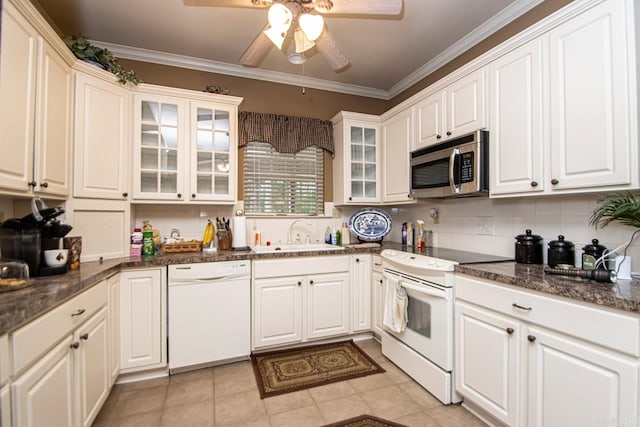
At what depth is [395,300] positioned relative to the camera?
244 centimetres

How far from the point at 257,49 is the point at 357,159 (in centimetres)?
155

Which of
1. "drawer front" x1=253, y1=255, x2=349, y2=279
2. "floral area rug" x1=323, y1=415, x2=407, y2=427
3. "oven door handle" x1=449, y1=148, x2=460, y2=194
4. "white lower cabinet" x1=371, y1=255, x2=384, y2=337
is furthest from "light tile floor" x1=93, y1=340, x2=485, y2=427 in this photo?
"oven door handle" x1=449, y1=148, x2=460, y2=194

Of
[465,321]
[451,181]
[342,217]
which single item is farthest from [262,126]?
[465,321]

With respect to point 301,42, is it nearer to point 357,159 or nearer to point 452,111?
point 452,111

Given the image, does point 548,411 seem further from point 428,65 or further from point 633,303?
point 428,65

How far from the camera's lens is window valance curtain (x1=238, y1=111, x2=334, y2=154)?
10.4 feet

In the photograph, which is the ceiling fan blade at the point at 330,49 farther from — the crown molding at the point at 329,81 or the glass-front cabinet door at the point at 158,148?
the glass-front cabinet door at the point at 158,148

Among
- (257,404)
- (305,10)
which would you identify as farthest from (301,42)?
(257,404)

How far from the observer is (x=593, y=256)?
1704 mm

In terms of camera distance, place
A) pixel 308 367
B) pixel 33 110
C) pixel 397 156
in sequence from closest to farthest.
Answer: pixel 33 110 < pixel 308 367 < pixel 397 156

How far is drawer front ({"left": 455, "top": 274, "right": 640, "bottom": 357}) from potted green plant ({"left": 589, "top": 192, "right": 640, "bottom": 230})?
55 centimetres

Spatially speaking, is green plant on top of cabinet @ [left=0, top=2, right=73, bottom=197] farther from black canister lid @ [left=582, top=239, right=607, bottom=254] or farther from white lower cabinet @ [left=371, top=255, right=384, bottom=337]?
black canister lid @ [left=582, top=239, right=607, bottom=254]

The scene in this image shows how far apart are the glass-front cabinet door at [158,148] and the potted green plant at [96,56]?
17cm

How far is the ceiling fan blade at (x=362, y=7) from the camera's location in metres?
1.77
